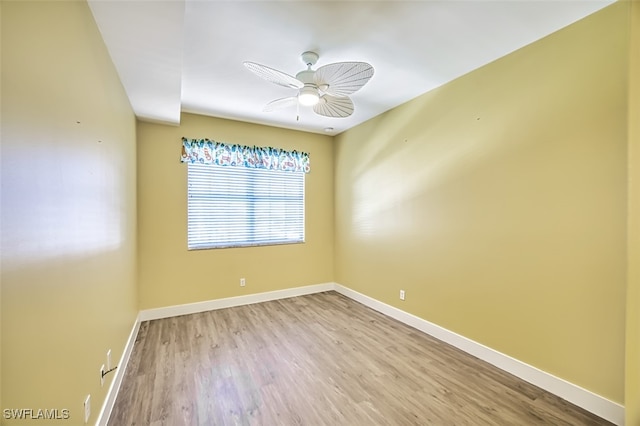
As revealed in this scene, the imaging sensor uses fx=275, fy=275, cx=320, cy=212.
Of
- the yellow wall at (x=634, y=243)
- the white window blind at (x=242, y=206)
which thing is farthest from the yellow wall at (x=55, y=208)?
the yellow wall at (x=634, y=243)

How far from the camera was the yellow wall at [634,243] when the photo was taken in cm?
159

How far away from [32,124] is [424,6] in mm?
2178

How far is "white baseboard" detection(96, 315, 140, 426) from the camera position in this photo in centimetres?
176

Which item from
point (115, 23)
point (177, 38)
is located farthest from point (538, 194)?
point (115, 23)

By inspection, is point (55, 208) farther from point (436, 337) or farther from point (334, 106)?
point (436, 337)

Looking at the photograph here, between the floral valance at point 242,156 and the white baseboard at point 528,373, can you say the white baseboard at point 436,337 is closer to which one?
the white baseboard at point 528,373

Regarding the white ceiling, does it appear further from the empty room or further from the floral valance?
the floral valance

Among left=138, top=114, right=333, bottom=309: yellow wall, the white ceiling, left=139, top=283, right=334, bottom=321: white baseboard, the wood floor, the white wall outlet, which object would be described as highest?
the white ceiling

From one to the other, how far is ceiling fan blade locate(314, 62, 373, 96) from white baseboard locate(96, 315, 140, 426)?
2.69 metres

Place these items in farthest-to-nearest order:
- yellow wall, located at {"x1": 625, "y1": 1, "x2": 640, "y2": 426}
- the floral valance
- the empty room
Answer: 1. the floral valance
2. yellow wall, located at {"x1": 625, "y1": 1, "x2": 640, "y2": 426}
3. the empty room

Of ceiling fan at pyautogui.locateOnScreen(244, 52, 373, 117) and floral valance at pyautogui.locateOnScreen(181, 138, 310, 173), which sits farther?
floral valance at pyautogui.locateOnScreen(181, 138, 310, 173)

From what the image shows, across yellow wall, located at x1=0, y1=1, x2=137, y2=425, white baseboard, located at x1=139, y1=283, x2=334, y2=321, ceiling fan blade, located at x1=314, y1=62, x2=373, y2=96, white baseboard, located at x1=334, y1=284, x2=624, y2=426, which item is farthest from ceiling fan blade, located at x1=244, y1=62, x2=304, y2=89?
white baseboard, located at x1=139, y1=283, x2=334, y2=321

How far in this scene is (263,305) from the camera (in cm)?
410

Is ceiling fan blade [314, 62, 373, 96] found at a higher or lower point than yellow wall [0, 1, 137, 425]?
higher
